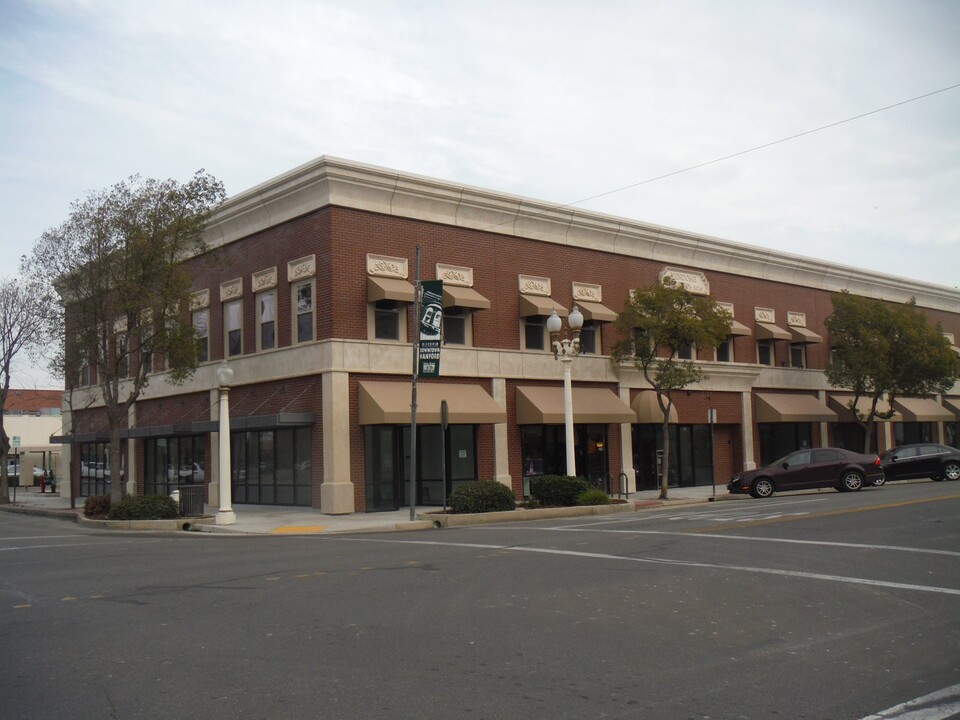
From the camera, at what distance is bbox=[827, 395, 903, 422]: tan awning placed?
4259 centimetres

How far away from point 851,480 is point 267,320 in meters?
19.8

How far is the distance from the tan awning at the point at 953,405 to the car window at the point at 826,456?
79.6 ft

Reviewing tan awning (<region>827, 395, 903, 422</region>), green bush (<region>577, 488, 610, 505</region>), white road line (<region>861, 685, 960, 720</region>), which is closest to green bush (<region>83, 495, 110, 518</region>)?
green bush (<region>577, 488, 610, 505</region>)

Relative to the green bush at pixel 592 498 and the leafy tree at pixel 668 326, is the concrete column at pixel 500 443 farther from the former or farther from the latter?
the leafy tree at pixel 668 326

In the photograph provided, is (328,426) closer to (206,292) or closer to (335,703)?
(206,292)

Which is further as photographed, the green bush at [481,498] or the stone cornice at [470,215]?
the stone cornice at [470,215]

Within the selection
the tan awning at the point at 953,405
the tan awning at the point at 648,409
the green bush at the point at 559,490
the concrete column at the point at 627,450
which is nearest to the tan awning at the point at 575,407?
the concrete column at the point at 627,450

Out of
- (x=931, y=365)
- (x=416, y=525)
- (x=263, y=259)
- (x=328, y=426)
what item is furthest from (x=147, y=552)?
(x=931, y=365)

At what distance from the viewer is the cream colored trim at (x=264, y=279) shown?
2877 centimetres

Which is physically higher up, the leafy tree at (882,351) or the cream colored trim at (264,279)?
the cream colored trim at (264,279)

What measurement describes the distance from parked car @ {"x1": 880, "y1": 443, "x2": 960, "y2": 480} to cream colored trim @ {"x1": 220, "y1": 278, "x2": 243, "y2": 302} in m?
23.7

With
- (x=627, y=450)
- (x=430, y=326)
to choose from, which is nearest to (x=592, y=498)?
(x=430, y=326)

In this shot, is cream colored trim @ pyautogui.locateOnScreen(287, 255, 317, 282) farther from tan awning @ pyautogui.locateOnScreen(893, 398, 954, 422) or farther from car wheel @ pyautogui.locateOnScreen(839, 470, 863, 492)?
tan awning @ pyautogui.locateOnScreen(893, 398, 954, 422)

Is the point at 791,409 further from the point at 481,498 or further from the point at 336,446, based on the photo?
the point at 336,446
